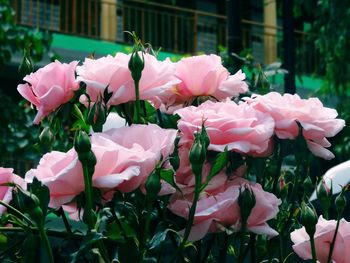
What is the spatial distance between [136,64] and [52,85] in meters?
0.12

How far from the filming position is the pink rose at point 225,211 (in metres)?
0.98

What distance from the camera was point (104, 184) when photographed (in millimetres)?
928

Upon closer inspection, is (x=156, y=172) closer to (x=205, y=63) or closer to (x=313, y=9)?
(x=205, y=63)

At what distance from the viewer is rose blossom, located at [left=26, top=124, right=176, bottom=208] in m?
0.93

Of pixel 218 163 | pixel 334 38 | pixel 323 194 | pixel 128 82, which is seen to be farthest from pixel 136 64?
pixel 334 38

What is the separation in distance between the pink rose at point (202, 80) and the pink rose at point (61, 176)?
0.22 metres

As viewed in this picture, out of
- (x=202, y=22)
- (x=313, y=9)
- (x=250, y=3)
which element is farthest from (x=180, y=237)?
(x=250, y=3)

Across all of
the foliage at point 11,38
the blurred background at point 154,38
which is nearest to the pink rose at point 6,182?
the blurred background at point 154,38

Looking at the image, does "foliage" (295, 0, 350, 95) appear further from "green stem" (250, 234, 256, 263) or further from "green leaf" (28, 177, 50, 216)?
"green leaf" (28, 177, 50, 216)

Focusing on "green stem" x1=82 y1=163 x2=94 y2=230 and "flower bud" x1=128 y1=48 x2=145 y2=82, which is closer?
"green stem" x1=82 y1=163 x2=94 y2=230

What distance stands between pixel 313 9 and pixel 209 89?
8.75m

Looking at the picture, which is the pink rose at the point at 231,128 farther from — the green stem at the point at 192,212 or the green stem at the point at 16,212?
the green stem at the point at 16,212

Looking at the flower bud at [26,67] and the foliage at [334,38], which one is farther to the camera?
the foliage at [334,38]

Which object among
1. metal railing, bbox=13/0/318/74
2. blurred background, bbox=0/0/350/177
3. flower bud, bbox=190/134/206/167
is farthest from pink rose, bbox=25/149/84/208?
metal railing, bbox=13/0/318/74
